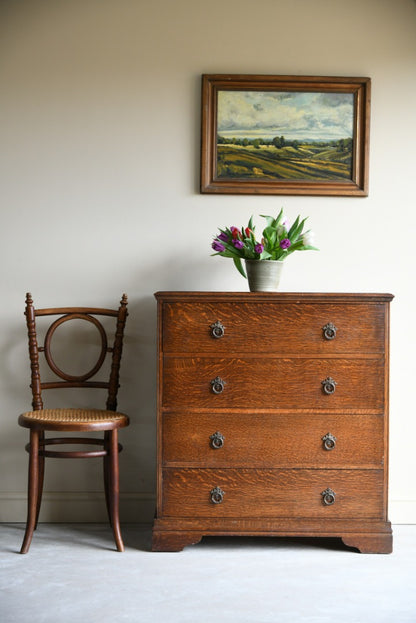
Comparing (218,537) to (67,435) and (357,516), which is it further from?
A: (67,435)

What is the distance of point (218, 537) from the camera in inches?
129

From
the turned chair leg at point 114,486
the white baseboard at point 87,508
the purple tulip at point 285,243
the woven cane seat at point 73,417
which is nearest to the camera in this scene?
the woven cane seat at point 73,417

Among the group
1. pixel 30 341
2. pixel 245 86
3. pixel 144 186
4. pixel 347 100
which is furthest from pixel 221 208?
pixel 30 341

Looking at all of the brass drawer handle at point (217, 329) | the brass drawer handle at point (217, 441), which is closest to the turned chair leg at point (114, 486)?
the brass drawer handle at point (217, 441)

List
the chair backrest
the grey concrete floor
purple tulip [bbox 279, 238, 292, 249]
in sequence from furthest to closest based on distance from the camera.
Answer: the chair backrest
purple tulip [bbox 279, 238, 292, 249]
the grey concrete floor

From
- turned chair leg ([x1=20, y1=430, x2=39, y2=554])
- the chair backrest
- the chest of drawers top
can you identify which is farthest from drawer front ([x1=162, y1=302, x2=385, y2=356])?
turned chair leg ([x1=20, y1=430, x2=39, y2=554])

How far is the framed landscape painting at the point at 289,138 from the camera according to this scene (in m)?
3.52

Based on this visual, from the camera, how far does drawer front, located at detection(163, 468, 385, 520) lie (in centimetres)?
300

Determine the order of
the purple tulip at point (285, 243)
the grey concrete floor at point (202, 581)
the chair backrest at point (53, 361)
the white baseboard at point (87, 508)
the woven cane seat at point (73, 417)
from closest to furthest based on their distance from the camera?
the grey concrete floor at point (202, 581), the woven cane seat at point (73, 417), the purple tulip at point (285, 243), the chair backrest at point (53, 361), the white baseboard at point (87, 508)

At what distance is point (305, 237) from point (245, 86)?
93 cm

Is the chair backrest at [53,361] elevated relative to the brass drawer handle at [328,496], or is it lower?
elevated

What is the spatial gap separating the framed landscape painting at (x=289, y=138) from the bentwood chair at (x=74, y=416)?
93 cm

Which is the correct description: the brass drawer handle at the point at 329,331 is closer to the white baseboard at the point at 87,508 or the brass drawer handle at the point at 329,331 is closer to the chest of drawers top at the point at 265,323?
the chest of drawers top at the point at 265,323

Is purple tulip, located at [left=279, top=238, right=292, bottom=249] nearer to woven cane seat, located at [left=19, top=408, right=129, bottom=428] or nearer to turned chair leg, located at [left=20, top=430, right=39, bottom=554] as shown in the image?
woven cane seat, located at [left=19, top=408, right=129, bottom=428]
